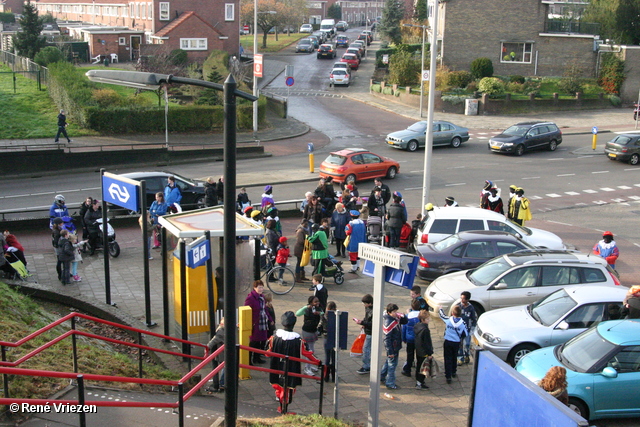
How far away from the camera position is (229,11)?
5819cm

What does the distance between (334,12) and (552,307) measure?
117 metres

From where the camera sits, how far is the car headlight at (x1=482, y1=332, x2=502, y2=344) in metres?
11.7

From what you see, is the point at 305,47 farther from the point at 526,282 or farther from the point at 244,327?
the point at 244,327

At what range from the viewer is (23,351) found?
9.24 m

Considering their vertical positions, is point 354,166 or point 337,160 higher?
point 337,160

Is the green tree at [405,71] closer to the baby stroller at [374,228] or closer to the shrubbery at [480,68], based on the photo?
the shrubbery at [480,68]

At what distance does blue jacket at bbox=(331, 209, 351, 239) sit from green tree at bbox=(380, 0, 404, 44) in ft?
169

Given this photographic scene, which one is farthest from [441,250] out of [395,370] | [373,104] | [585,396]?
[373,104]

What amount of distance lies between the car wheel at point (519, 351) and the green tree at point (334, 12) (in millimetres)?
117361

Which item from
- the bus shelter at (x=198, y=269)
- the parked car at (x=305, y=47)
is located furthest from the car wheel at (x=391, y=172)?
the parked car at (x=305, y=47)

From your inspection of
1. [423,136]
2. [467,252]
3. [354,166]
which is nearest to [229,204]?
[467,252]

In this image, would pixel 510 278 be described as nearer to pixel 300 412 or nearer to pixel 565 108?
pixel 300 412

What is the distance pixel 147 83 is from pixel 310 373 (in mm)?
5836

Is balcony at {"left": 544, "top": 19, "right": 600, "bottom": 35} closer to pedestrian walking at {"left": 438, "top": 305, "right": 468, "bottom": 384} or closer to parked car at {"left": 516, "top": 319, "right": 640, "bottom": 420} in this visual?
pedestrian walking at {"left": 438, "top": 305, "right": 468, "bottom": 384}
